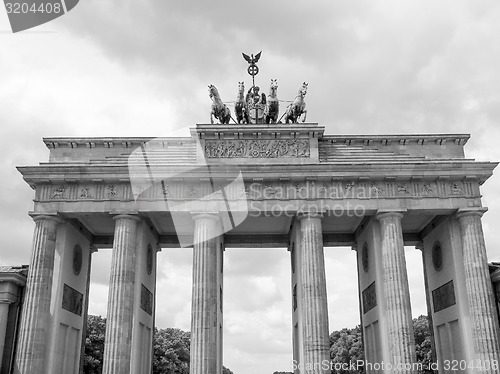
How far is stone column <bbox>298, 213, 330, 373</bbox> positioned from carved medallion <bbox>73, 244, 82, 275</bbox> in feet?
52.8

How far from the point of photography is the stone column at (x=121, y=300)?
3011 cm

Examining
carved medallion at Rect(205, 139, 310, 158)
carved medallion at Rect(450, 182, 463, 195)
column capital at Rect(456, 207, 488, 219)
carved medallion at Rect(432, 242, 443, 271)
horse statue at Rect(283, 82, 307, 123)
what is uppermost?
horse statue at Rect(283, 82, 307, 123)

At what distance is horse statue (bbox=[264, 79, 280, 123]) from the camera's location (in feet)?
121

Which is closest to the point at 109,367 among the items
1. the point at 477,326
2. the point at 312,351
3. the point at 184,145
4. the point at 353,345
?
the point at 312,351

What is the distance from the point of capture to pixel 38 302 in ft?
102

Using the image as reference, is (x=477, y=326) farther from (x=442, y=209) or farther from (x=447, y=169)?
(x=447, y=169)

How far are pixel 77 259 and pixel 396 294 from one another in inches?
868

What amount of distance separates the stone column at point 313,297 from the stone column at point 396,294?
387cm

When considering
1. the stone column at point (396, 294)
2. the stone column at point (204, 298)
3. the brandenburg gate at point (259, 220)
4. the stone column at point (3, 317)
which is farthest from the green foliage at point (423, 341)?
the stone column at point (3, 317)

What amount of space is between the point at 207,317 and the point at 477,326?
1610 centimetres

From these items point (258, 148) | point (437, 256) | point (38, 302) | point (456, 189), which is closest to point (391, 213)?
point (456, 189)

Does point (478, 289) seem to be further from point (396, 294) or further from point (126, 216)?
point (126, 216)

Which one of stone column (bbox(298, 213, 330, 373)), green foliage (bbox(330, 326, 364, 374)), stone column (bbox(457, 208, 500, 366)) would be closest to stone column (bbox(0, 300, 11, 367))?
stone column (bbox(298, 213, 330, 373))

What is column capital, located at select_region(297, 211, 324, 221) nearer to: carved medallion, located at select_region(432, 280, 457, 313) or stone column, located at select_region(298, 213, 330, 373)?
stone column, located at select_region(298, 213, 330, 373)
